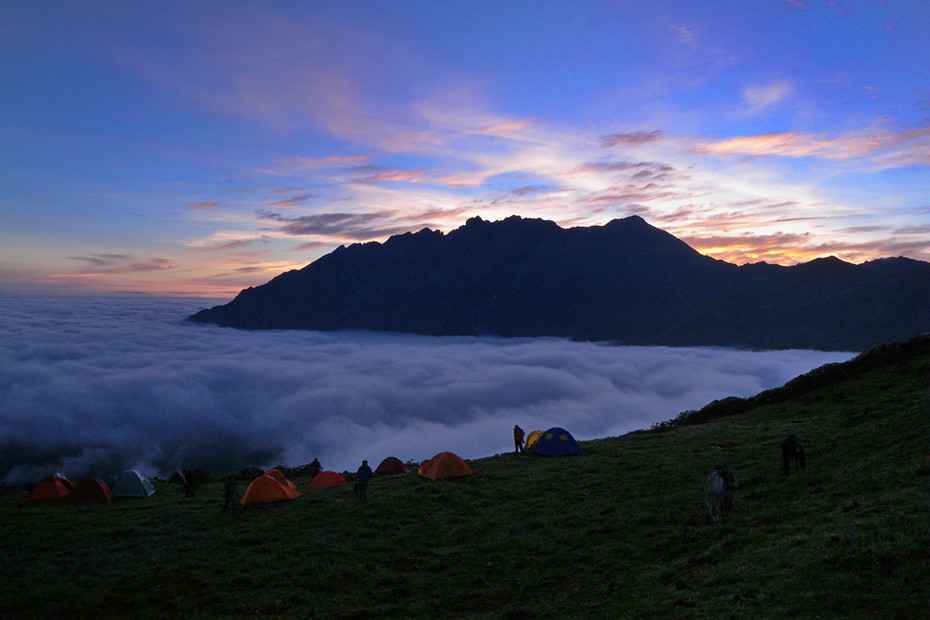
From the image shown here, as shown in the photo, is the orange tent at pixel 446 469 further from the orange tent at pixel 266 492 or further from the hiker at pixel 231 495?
the hiker at pixel 231 495

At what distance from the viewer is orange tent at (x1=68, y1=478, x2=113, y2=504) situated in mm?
31688

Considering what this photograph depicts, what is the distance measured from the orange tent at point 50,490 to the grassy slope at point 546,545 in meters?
1.33

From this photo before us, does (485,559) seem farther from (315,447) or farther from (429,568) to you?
(315,447)

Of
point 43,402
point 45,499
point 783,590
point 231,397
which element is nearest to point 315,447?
point 231,397

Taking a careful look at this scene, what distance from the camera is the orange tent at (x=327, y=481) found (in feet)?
111

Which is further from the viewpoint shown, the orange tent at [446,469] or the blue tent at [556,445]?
the blue tent at [556,445]

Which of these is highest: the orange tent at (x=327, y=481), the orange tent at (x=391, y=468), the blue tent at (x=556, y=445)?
the blue tent at (x=556, y=445)

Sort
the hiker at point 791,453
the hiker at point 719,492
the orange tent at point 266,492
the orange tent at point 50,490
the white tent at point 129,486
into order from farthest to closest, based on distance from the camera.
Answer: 1. the white tent at point 129,486
2. the orange tent at point 50,490
3. the orange tent at point 266,492
4. the hiker at point 791,453
5. the hiker at point 719,492

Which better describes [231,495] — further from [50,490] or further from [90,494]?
[50,490]

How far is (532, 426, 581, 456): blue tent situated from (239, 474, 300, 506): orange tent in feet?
51.1

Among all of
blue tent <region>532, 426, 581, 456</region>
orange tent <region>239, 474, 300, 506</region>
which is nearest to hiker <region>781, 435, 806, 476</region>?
blue tent <region>532, 426, 581, 456</region>

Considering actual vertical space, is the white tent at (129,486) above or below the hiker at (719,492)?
below

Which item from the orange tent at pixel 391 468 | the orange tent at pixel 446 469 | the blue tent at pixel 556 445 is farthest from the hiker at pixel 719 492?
the orange tent at pixel 391 468

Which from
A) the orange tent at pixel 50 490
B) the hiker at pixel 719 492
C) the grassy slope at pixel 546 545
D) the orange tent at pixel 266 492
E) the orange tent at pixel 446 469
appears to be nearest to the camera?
the grassy slope at pixel 546 545
